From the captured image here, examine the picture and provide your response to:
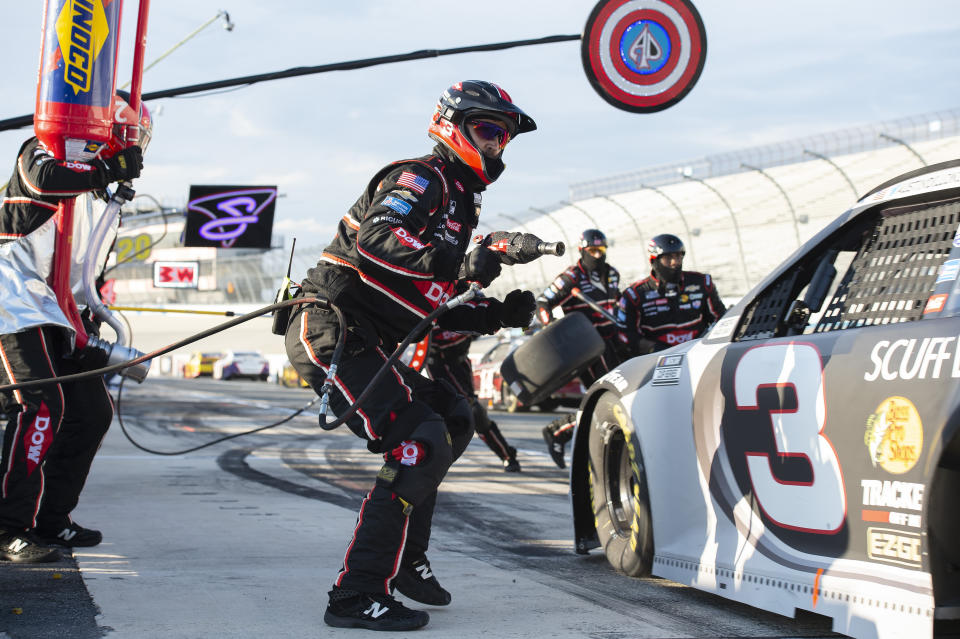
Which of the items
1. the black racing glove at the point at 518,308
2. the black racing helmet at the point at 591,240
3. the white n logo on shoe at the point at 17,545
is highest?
the black racing helmet at the point at 591,240

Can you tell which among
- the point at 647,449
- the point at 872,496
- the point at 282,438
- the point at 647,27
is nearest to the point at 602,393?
the point at 647,449

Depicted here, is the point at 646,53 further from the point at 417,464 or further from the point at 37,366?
the point at 37,366

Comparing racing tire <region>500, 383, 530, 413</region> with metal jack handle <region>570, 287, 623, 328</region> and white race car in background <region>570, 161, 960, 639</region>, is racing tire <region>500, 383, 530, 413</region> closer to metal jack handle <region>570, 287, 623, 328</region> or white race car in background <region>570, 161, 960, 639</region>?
metal jack handle <region>570, 287, 623, 328</region>

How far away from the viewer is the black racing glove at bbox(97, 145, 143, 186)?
4.51m

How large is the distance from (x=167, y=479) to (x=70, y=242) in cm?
320

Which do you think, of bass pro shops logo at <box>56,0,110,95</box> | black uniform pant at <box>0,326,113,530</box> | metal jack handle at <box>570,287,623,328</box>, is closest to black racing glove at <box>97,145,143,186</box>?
bass pro shops logo at <box>56,0,110,95</box>

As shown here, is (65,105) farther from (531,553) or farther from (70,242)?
(531,553)

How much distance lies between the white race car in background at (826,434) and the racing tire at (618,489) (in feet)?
0.04

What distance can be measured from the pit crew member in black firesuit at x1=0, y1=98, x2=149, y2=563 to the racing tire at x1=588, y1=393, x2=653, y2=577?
7.56ft

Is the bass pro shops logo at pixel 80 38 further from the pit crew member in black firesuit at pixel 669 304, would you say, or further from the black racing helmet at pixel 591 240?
the black racing helmet at pixel 591 240

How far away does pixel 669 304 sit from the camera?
26.7ft

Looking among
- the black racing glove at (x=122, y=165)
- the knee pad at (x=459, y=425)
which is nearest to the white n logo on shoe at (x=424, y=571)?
the knee pad at (x=459, y=425)

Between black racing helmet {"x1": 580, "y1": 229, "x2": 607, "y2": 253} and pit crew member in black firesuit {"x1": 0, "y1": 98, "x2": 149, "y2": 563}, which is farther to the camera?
black racing helmet {"x1": 580, "y1": 229, "x2": 607, "y2": 253}

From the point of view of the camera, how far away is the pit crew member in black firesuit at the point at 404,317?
3486 mm
